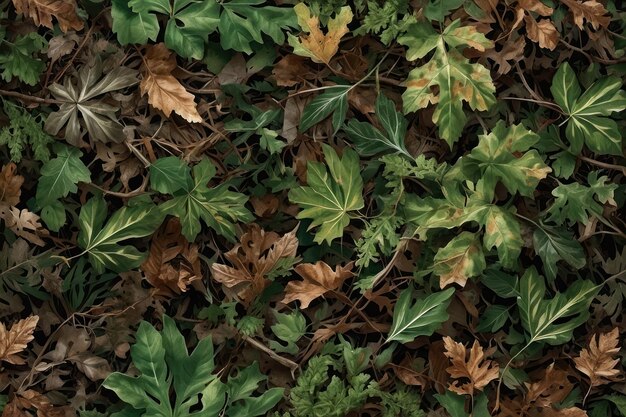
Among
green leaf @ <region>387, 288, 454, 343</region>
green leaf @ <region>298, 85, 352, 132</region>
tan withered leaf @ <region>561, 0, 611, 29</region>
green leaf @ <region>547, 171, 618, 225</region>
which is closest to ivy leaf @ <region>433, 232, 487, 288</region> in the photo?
green leaf @ <region>387, 288, 454, 343</region>

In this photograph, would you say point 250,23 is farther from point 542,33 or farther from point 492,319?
point 492,319

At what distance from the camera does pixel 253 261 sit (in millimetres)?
1382

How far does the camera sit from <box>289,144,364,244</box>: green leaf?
1371 millimetres

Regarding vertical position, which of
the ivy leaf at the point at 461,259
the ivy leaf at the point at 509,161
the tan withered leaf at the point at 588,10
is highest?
the tan withered leaf at the point at 588,10

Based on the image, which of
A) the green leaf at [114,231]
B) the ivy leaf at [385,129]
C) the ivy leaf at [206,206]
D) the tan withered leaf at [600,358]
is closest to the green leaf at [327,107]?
the ivy leaf at [385,129]

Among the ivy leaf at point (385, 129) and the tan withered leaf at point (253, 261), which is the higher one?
the ivy leaf at point (385, 129)

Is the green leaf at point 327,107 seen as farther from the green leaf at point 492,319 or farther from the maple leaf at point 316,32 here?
the green leaf at point 492,319

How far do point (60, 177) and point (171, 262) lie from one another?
206 millimetres

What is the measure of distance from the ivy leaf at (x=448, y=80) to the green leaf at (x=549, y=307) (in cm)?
25

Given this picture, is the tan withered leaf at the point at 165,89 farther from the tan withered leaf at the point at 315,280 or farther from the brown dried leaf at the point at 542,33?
the brown dried leaf at the point at 542,33

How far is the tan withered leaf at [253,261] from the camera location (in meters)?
1.38

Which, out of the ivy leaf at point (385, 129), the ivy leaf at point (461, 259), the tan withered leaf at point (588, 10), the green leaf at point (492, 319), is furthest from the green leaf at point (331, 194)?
the tan withered leaf at point (588, 10)

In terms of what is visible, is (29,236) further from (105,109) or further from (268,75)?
(268,75)

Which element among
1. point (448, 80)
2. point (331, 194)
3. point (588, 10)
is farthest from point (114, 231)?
point (588, 10)
